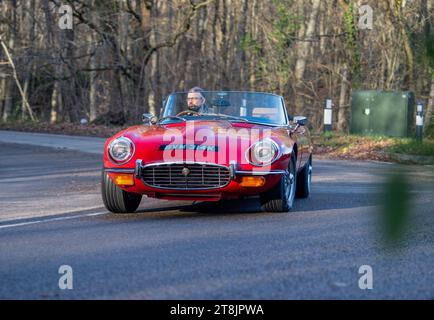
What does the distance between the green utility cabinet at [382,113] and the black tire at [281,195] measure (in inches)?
501

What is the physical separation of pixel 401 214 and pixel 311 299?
7.95ft

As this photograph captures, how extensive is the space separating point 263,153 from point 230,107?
163 cm

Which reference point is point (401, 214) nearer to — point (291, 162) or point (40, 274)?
point (40, 274)

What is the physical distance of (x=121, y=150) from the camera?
7.62 meters

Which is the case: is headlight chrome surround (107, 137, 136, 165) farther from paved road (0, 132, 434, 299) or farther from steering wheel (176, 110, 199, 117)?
steering wheel (176, 110, 199, 117)

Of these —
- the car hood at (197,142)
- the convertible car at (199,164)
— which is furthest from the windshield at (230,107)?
the car hood at (197,142)

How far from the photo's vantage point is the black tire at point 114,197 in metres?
7.86

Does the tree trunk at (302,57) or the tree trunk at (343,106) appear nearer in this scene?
the tree trunk at (343,106)

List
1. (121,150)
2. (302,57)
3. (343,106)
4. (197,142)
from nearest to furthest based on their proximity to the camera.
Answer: (197,142) < (121,150) < (343,106) < (302,57)

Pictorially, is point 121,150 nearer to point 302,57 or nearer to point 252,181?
point 252,181

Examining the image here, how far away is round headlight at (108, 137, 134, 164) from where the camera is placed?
7.57 metres

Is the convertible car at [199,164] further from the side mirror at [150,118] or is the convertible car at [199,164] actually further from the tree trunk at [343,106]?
the tree trunk at [343,106]

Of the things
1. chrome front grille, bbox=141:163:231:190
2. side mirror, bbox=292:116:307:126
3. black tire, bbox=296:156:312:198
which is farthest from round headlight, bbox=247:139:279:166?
black tire, bbox=296:156:312:198

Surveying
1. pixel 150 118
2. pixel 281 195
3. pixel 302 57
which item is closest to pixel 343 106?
pixel 302 57
